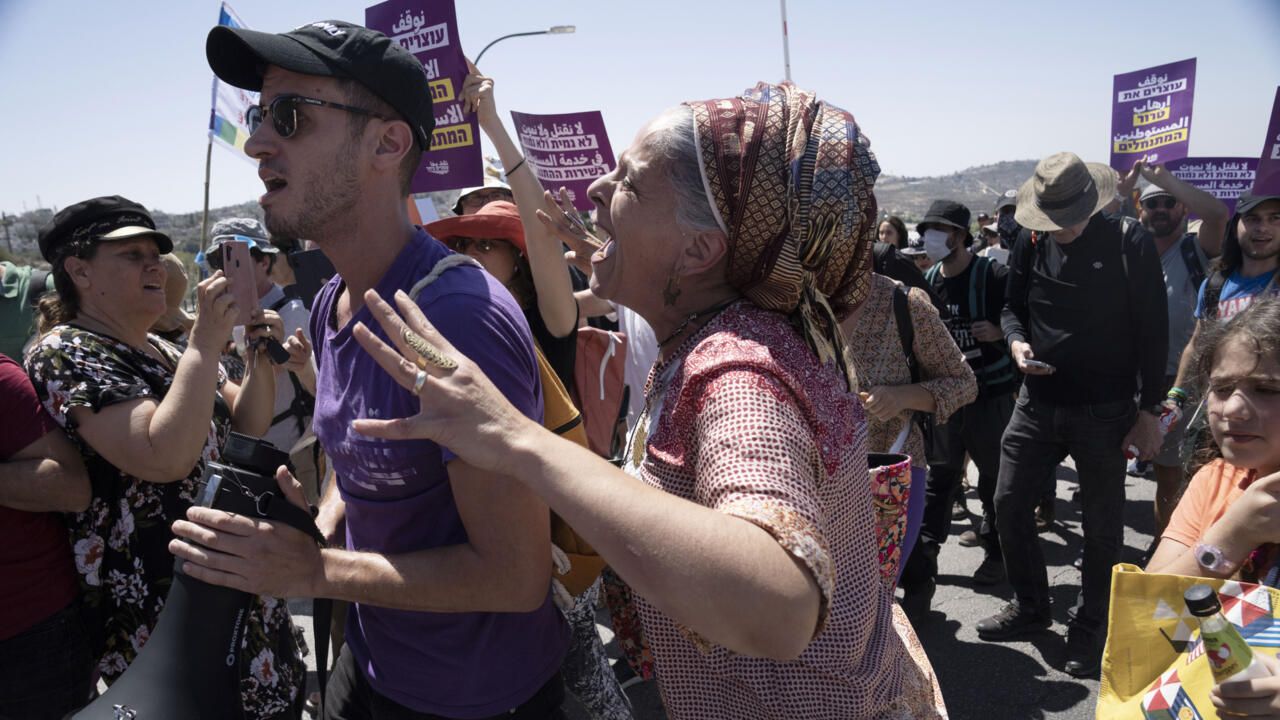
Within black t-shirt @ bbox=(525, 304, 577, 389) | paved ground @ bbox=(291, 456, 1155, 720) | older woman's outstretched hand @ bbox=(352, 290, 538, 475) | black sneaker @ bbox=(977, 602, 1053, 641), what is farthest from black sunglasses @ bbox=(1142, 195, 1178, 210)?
older woman's outstretched hand @ bbox=(352, 290, 538, 475)

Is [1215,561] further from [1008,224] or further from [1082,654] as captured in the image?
[1008,224]

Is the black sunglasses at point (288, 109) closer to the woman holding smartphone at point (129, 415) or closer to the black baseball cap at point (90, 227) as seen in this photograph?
the woman holding smartphone at point (129, 415)

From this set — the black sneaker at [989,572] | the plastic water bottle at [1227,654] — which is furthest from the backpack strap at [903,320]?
the plastic water bottle at [1227,654]

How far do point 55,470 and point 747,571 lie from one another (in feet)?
7.67

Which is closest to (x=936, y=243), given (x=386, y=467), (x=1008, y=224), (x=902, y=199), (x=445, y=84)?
(x=445, y=84)

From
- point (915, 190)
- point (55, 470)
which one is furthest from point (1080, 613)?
point (915, 190)

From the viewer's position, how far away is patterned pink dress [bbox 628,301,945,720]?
108 cm

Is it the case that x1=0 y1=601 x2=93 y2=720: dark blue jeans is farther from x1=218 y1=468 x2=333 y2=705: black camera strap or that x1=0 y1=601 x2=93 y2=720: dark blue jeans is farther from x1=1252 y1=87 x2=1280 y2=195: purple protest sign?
x1=1252 y1=87 x2=1280 y2=195: purple protest sign

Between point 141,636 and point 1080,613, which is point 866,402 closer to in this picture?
point 1080,613

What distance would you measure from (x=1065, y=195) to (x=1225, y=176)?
6905 mm

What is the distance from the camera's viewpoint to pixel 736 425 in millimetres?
1112

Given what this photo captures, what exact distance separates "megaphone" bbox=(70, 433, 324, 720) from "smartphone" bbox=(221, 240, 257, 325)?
3.67 ft

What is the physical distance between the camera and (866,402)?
12.8ft

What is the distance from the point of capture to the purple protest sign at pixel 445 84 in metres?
4.26
